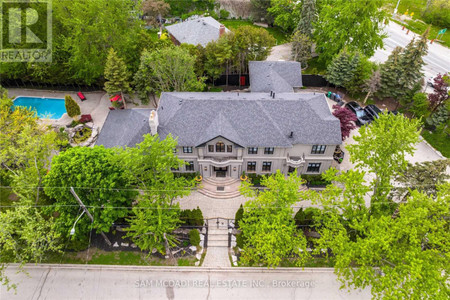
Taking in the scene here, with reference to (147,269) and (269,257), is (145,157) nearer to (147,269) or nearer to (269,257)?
(147,269)

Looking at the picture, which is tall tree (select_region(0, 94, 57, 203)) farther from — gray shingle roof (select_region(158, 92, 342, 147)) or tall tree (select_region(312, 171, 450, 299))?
tall tree (select_region(312, 171, 450, 299))

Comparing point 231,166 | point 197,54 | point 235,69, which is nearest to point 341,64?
point 235,69

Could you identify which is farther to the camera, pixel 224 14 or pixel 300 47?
pixel 224 14

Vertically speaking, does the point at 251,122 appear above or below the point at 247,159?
above

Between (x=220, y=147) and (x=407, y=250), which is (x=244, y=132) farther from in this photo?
(x=407, y=250)

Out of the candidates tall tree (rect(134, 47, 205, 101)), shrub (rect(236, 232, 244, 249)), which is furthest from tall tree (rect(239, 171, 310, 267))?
tall tree (rect(134, 47, 205, 101))

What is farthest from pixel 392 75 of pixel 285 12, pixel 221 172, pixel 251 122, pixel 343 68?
pixel 285 12

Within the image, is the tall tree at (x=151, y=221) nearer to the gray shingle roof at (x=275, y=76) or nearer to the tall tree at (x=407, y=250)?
the tall tree at (x=407, y=250)
